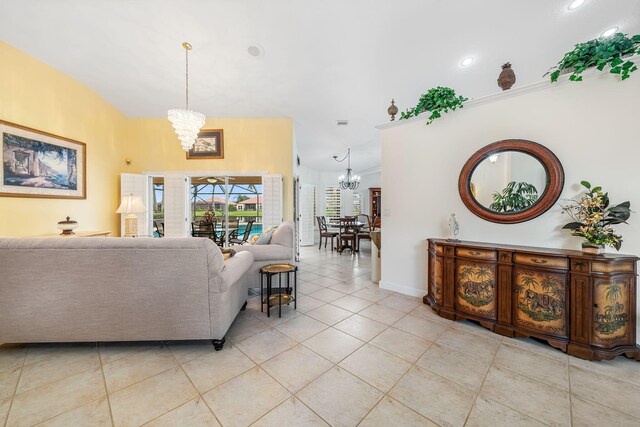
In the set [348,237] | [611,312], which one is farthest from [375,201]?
[611,312]

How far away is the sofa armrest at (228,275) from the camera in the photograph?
192cm

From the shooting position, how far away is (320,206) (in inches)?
375

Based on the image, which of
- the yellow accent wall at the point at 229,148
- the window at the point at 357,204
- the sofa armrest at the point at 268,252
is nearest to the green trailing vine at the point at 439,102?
the sofa armrest at the point at 268,252

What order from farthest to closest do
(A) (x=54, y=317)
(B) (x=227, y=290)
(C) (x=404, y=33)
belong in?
(C) (x=404, y=33), (B) (x=227, y=290), (A) (x=54, y=317)

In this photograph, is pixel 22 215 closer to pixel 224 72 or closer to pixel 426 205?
pixel 224 72

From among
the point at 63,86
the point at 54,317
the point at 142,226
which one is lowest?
the point at 54,317

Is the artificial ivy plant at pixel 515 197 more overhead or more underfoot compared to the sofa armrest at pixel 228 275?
more overhead

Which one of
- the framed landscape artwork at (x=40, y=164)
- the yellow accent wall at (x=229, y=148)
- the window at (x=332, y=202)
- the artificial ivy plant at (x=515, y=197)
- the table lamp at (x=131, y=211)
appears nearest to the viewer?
the artificial ivy plant at (x=515, y=197)

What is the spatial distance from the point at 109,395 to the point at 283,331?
1295mm

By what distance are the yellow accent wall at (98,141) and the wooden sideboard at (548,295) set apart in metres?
3.74

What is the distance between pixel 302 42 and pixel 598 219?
12.2 feet

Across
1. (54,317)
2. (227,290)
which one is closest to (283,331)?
(227,290)

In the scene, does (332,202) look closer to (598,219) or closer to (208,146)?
(208,146)

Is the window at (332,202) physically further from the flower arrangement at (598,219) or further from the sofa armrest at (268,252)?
the flower arrangement at (598,219)
